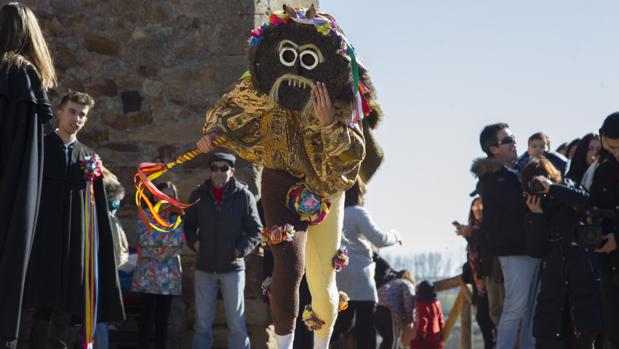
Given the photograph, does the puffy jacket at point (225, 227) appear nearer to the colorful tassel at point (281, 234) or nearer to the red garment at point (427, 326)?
the red garment at point (427, 326)

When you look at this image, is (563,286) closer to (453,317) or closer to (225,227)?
(225,227)

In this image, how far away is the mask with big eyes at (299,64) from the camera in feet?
18.4

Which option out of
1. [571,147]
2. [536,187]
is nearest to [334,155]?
[536,187]

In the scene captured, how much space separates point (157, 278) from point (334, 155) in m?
3.50

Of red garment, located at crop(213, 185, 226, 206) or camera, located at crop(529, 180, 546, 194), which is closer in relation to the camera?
camera, located at crop(529, 180, 546, 194)

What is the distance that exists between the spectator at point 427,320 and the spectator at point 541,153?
2274 mm

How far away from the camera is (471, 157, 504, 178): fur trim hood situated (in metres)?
8.59

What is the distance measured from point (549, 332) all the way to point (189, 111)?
379 cm

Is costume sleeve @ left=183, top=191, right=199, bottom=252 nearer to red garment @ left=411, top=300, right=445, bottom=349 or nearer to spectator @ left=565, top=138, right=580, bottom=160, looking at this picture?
red garment @ left=411, top=300, right=445, bottom=349

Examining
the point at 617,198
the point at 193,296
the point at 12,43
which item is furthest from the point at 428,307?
the point at 12,43

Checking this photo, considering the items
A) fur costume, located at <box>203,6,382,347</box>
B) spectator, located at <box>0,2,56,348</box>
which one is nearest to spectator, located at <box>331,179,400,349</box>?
fur costume, located at <box>203,6,382,347</box>

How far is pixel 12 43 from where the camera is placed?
17.0 feet

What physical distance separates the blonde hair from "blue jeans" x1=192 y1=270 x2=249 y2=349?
12.5 ft

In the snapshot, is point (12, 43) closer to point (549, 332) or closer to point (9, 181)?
point (9, 181)
